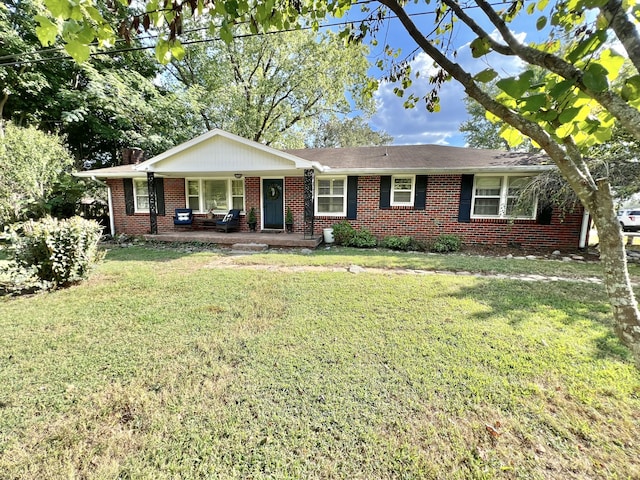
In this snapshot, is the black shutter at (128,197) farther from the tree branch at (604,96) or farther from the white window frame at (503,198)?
the tree branch at (604,96)

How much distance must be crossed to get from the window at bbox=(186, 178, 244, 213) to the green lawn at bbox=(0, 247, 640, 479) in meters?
7.09

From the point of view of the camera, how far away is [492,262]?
6828mm

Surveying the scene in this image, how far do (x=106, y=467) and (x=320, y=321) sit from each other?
7.82 feet

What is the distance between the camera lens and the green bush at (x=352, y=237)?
9094 millimetres

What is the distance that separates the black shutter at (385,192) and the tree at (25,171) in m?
12.3

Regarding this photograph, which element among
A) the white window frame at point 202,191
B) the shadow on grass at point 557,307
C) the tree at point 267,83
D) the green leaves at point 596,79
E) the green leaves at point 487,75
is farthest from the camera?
the tree at point 267,83

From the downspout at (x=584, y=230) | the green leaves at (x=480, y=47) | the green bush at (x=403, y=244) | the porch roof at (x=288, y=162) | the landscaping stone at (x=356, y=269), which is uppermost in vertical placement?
the porch roof at (x=288, y=162)

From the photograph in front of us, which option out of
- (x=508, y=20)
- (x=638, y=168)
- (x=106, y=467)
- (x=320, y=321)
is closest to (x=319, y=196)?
(x=320, y=321)

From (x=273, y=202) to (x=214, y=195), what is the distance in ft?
8.69

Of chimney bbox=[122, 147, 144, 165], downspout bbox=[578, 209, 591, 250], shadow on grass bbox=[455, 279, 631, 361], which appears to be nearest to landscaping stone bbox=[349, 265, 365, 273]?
shadow on grass bbox=[455, 279, 631, 361]

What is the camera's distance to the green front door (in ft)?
34.9

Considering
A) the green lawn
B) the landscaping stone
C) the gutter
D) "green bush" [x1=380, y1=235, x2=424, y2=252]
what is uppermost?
the gutter

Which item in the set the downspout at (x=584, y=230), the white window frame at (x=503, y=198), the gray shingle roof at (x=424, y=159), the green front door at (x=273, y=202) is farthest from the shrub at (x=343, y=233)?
the downspout at (x=584, y=230)

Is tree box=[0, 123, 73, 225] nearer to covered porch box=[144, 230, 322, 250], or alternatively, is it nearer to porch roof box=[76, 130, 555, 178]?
porch roof box=[76, 130, 555, 178]
